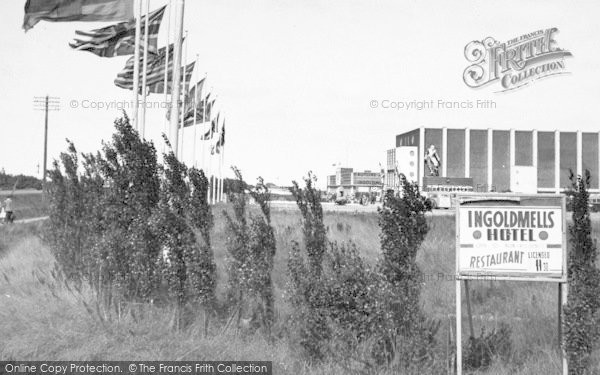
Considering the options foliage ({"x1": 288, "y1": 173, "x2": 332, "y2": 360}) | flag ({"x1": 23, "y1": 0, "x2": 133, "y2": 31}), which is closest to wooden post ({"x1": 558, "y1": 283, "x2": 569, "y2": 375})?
foliage ({"x1": 288, "y1": 173, "x2": 332, "y2": 360})

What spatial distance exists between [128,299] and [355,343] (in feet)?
11.3

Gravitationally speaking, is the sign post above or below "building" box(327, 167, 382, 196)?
below

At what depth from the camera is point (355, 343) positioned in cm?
765

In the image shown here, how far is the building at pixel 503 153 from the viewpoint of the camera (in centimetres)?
7669

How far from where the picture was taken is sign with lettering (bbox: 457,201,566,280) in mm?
7371

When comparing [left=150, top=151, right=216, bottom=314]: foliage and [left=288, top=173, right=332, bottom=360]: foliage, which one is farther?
[left=150, top=151, right=216, bottom=314]: foliage

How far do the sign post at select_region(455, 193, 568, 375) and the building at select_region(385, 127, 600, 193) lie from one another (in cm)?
6909

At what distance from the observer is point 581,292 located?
7199 millimetres

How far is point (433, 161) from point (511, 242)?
226 feet

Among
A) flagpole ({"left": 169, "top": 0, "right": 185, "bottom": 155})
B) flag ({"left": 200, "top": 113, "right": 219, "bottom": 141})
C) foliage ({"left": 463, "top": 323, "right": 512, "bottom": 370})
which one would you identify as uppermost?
flag ({"left": 200, "top": 113, "right": 219, "bottom": 141})

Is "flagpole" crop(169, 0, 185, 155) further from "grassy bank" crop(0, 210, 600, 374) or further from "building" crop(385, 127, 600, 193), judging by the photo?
"building" crop(385, 127, 600, 193)

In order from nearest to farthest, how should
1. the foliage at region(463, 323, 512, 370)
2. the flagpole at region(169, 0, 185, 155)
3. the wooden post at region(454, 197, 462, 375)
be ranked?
the wooden post at region(454, 197, 462, 375)
the foliage at region(463, 323, 512, 370)
the flagpole at region(169, 0, 185, 155)

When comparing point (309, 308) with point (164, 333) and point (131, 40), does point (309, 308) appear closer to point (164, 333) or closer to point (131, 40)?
point (164, 333)

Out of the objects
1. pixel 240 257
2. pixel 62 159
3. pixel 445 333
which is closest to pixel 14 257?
pixel 62 159
